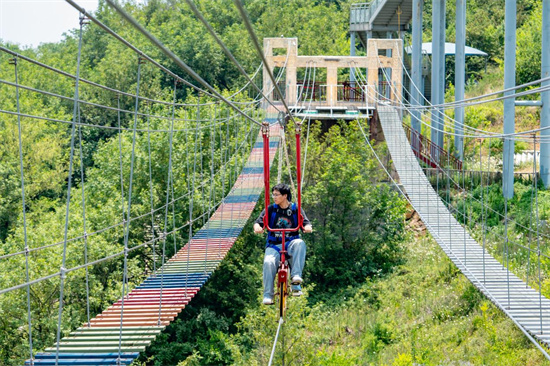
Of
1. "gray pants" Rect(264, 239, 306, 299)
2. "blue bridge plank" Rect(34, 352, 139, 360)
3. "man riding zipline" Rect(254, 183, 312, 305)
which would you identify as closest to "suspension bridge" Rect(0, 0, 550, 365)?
"blue bridge plank" Rect(34, 352, 139, 360)

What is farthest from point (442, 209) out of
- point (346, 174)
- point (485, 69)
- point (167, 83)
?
point (167, 83)

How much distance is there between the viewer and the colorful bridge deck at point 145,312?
6.01 m

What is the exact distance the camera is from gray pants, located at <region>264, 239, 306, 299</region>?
6355 millimetres

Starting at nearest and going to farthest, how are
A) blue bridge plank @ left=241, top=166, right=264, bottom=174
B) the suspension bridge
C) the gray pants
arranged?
the gray pants → the suspension bridge → blue bridge plank @ left=241, top=166, right=264, bottom=174

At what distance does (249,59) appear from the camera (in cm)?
3075

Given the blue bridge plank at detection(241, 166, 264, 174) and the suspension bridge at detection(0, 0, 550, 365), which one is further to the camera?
the blue bridge plank at detection(241, 166, 264, 174)

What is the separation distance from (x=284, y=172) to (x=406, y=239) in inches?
114

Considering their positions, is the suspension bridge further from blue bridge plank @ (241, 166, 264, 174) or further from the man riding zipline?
the man riding zipline

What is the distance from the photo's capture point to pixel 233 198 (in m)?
13.7

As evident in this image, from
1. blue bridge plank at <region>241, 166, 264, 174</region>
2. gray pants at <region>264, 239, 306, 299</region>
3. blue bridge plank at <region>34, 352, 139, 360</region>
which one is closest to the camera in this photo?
blue bridge plank at <region>34, 352, 139, 360</region>

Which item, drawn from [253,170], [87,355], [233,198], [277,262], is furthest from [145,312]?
[253,170]

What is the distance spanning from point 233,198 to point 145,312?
664 centimetres

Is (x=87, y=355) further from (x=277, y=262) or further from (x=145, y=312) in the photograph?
(x=277, y=262)

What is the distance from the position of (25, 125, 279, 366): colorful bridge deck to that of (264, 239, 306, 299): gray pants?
99cm
